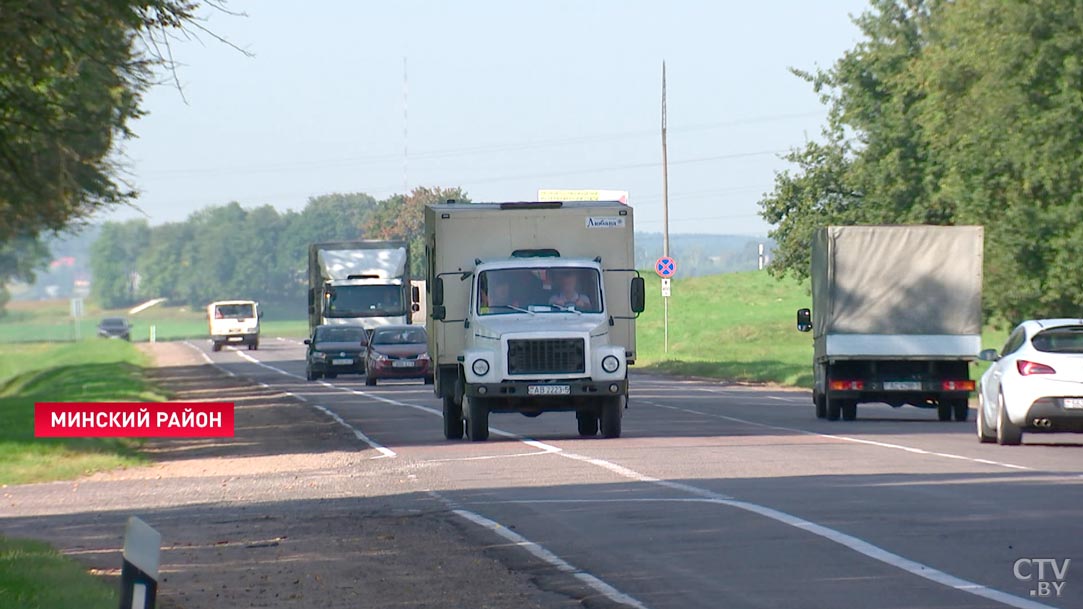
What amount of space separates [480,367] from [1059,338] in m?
7.36

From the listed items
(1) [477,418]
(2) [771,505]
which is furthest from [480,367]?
(2) [771,505]

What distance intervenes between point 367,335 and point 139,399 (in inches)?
521

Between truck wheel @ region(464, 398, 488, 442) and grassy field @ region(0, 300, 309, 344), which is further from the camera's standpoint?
grassy field @ region(0, 300, 309, 344)

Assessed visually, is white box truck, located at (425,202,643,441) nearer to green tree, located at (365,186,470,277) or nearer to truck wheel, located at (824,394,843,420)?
truck wheel, located at (824,394,843,420)

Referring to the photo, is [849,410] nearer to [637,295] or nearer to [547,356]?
[637,295]

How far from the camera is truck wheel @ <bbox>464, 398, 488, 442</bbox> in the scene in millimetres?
23938

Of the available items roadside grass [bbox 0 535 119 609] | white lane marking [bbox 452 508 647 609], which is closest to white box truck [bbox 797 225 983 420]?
white lane marking [bbox 452 508 647 609]

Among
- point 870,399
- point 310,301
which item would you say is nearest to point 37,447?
point 870,399

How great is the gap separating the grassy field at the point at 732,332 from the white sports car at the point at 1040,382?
23.8 metres

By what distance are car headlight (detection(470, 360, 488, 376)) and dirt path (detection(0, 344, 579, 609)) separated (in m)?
1.86

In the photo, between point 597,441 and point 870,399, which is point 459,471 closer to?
point 597,441

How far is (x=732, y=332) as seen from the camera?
86.1 meters

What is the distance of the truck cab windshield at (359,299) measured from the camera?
52125 mm

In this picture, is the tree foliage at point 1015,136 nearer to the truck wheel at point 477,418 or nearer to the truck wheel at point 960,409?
the truck wheel at point 960,409
